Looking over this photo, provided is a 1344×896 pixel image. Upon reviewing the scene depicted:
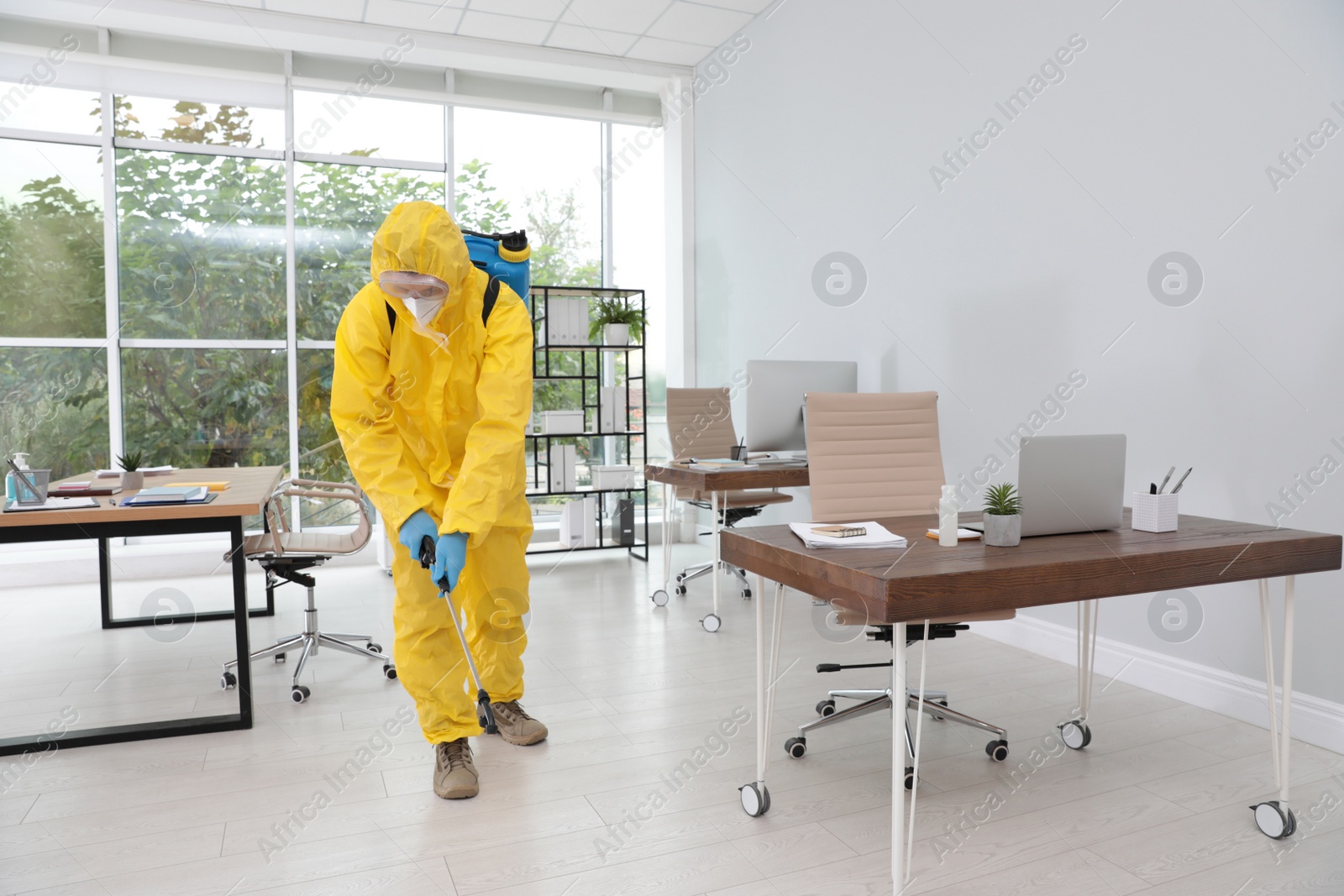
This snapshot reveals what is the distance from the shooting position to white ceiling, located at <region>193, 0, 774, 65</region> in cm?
530

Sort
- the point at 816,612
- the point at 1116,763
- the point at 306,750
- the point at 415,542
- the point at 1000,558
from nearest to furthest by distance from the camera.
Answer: the point at 1000,558, the point at 415,542, the point at 1116,763, the point at 306,750, the point at 816,612

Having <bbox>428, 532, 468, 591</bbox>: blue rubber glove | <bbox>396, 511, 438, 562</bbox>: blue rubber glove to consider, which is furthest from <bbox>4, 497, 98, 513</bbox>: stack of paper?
<bbox>428, 532, 468, 591</bbox>: blue rubber glove

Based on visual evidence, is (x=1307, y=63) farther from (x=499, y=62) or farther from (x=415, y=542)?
(x=499, y=62)

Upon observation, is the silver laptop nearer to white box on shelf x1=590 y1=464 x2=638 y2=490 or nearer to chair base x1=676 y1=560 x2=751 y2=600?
chair base x1=676 y1=560 x2=751 y2=600

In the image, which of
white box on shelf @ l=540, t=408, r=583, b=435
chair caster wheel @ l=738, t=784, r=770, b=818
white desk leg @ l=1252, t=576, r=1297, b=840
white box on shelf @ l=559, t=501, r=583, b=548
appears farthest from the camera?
white box on shelf @ l=559, t=501, r=583, b=548

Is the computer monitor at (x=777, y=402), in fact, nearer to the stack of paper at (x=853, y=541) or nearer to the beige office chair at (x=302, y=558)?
the beige office chair at (x=302, y=558)

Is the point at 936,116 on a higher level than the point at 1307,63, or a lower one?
higher

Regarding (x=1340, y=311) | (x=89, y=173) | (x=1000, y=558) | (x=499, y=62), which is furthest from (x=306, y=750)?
(x=499, y=62)

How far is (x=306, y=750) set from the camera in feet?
8.75

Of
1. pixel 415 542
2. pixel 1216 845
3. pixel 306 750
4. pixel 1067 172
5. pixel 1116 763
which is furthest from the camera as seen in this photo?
pixel 1067 172

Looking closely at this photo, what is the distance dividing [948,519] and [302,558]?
8.14 feet

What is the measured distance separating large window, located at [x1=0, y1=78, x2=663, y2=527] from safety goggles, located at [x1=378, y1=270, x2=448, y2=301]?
13.1 feet

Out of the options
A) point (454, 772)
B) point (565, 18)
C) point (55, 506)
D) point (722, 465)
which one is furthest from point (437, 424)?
point (565, 18)

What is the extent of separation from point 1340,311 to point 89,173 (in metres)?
6.42
